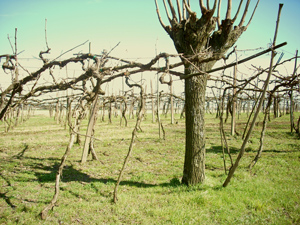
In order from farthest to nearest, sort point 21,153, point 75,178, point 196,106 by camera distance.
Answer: point 21,153 → point 75,178 → point 196,106

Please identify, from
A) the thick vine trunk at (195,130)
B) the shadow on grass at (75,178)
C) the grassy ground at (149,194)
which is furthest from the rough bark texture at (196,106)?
the shadow on grass at (75,178)

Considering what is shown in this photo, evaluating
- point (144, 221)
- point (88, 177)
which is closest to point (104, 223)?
point (144, 221)

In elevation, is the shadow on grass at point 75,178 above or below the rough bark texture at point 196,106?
below

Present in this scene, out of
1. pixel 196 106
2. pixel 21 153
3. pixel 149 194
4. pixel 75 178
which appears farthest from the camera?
pixel 21 153

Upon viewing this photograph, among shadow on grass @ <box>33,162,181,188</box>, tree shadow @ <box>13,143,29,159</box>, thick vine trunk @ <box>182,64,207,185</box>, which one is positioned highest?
thick vine trunk @ <box>182,64,207,185</box>

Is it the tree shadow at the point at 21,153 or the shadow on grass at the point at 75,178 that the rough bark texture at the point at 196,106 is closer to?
the shadow on grass at the point at 75,178

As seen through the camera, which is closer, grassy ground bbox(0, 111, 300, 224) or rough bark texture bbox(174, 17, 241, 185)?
grassy ground bbox(0, 111, 300, 224)

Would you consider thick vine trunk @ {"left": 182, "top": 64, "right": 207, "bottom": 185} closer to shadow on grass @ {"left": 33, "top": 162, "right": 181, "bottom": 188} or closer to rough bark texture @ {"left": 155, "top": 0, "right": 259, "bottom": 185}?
rough bark texture @ {"left": 155, "top": 0, "right": 259, "bottom": 185}

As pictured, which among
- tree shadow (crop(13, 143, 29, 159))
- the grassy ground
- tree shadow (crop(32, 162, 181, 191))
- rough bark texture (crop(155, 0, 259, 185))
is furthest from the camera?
tree shadow (crop(13, 143, 29, 159))

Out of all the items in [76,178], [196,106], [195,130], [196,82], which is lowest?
[76,178]

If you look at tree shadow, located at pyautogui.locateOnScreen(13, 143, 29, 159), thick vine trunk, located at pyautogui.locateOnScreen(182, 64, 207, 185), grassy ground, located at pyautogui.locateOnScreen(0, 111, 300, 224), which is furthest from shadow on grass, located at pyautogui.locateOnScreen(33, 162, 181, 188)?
tree shadow, located at pyautogui.locateOnScreen(13, 143, 29, 159)

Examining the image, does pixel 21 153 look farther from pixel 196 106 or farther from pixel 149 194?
pixel 196 106

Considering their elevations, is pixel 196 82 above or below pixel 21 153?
above

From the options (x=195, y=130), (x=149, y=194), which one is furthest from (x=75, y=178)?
(x=195, y=130)
